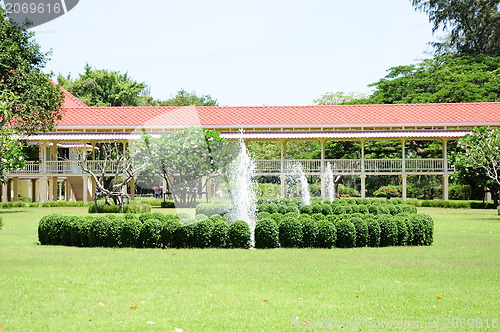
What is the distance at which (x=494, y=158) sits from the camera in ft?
70.8

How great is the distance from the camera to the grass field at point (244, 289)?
237 inches

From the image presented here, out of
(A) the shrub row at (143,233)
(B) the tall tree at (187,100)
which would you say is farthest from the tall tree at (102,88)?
(A) the shrub row at (143,233)

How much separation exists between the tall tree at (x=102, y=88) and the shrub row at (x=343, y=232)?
34.8 metres

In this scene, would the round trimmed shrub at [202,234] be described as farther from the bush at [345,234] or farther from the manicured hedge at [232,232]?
the bush at [345,234]

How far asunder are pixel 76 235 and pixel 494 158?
15074mm

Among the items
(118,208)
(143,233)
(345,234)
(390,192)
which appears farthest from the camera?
(390,192)

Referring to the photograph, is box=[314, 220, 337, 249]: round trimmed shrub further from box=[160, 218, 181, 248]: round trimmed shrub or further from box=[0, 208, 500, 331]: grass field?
box=[160, 218, 181, 248]: round trimmed shrub

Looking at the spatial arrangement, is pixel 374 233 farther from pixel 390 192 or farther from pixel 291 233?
pixel 390 192

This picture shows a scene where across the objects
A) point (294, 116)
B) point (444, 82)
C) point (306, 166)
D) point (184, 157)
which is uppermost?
point (444, 82)

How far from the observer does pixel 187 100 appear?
179ft

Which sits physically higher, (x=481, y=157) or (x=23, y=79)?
(x=23, y=79)

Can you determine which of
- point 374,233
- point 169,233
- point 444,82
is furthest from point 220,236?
point 444,82

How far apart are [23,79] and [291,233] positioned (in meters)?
16.1

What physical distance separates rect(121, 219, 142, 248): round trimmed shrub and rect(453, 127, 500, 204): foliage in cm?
1328
